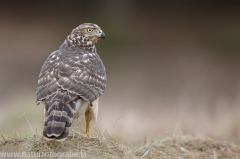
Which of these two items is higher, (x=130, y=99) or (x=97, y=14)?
(x=97, y=14)

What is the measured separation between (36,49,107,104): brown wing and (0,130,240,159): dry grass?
0.51 m

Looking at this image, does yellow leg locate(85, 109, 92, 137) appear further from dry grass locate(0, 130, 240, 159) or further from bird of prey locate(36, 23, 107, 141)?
dry grass locate(0, 130, 240, 159)

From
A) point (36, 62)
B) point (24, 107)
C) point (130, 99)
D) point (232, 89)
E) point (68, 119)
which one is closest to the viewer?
point (68, 119)

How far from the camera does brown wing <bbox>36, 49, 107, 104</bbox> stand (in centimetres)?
755

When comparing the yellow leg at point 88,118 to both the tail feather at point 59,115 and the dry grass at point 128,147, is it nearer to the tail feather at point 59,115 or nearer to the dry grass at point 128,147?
the dry grass at point 128,147

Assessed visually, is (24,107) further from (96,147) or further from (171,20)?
(171,20)

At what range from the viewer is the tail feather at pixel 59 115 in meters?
7.03

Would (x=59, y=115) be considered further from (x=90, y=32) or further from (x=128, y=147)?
(x=90, y=32)

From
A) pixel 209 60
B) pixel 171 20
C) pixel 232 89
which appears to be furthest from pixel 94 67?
pixel 171 20

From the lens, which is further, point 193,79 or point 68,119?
point 193,79

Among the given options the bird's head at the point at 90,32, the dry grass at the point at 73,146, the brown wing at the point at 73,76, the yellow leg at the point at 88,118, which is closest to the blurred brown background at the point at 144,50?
the bird's head at the point at 90,32

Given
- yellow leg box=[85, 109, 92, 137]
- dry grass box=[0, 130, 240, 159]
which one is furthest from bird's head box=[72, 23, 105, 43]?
dry grass box=[0, 130, 240, 159]

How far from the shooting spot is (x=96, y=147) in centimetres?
726

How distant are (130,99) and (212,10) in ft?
18.8
